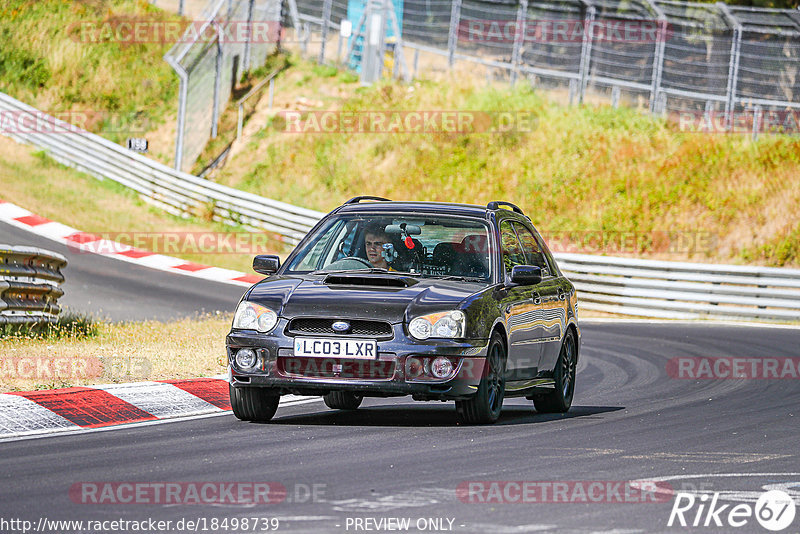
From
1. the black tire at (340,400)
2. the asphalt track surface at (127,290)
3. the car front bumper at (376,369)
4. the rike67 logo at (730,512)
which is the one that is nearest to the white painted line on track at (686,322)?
the asphalt track surface at (127,290)

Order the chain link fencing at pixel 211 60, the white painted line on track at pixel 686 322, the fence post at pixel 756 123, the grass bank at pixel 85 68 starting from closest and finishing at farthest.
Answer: the white painted line on track at pixel 686 322 < the fence post at pixel 756 123 < the chain link fencing at pixel 211 60 < the grass bank at pixel 85 68

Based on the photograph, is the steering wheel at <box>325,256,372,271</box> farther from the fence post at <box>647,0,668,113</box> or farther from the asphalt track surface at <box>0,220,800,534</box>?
the fence post at <box>647,0,668,113</box>

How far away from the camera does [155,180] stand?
32438 mm

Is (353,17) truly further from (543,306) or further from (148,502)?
(148,502)

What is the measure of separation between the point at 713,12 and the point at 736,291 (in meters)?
7.68

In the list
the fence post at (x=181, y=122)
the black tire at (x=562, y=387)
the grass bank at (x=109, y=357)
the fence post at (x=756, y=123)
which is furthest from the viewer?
the fence post at (x=181, y=122)

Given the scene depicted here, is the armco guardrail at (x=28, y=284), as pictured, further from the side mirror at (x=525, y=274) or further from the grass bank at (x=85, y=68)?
the grass bank at (x=85, y=68)

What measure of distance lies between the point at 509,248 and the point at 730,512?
4513mm

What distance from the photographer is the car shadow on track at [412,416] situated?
9.66 metres

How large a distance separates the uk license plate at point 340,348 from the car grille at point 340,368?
3cm

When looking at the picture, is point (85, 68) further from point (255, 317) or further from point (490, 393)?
point (490, 393)

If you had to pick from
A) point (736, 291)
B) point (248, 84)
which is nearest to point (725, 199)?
point (736, 291)

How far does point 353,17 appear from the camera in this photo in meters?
38.3

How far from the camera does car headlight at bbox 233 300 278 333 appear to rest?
29.8 feet
